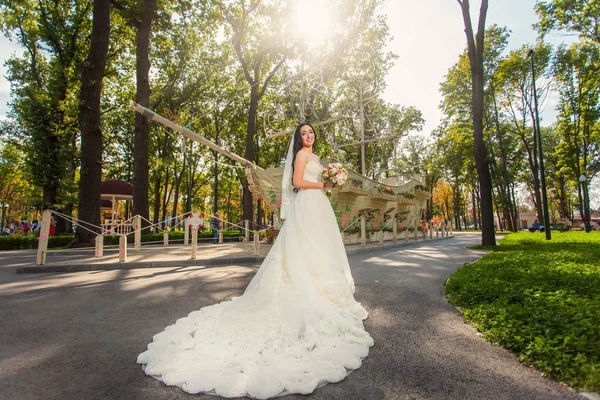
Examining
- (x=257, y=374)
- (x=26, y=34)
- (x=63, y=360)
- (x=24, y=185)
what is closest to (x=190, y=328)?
(x=63, y=360)

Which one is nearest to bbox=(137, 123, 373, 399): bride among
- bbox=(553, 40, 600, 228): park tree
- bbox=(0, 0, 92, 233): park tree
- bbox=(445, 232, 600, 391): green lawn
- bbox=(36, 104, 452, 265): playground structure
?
bbox=(445, 232, 600, 391): green lawn

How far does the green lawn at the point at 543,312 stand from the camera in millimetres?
2568

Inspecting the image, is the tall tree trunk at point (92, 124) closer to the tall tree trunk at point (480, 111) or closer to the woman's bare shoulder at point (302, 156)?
the woman's bare shoulder at point (302, 156)

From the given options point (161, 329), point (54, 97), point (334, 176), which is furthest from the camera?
point (54, 97)

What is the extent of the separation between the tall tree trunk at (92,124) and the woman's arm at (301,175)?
1295 centimetres

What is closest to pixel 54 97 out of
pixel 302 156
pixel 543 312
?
pixel 302 156

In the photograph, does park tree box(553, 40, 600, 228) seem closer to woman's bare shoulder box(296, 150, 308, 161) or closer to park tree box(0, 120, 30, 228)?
woman's bare shoulder box(296, 150, 308, 161)

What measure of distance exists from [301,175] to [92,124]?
1366 cm

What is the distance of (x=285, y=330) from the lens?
3254 mm

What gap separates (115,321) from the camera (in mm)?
4301

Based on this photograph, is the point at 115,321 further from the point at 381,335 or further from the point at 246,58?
the point at 246,58

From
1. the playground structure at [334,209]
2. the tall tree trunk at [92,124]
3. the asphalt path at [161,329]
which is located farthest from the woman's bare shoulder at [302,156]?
the tall tree trunk at [92,124]

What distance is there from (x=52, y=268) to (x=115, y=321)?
6.43 metres

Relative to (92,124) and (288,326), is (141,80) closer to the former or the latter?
(92,124)
